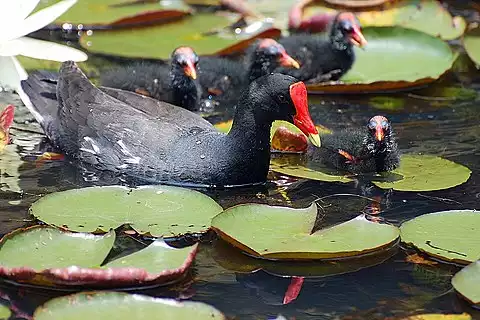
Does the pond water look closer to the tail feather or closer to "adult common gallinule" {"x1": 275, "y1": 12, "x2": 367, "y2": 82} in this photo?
the tail feather

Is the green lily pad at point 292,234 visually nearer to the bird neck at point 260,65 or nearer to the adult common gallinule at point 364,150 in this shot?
the adult common gallinule at point 364,150

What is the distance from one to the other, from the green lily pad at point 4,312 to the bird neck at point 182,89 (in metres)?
3.22

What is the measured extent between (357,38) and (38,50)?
9.24ft

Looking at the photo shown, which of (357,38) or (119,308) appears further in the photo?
(357,38)

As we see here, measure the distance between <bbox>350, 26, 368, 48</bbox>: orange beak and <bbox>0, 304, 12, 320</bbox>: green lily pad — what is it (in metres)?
4.31

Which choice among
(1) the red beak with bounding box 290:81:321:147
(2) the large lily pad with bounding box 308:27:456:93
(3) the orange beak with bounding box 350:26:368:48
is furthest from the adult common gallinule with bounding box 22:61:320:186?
(3) the orange beak with bounding box 350:26:368:48

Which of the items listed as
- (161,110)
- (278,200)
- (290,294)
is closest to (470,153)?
(278,200)

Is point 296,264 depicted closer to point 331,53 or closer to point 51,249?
point 51,249

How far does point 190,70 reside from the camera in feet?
22.4

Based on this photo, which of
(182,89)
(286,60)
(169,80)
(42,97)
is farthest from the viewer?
(286,60)

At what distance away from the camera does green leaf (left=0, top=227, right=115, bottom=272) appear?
425 centimetres

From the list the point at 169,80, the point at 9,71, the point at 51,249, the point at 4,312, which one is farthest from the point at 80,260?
the point at 169,80

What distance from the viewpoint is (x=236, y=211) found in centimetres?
481

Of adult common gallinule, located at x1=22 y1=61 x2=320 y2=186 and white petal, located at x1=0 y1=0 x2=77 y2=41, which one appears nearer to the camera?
adult common gallinule, located at x1=22 y1=61 x2=320 y2=186
